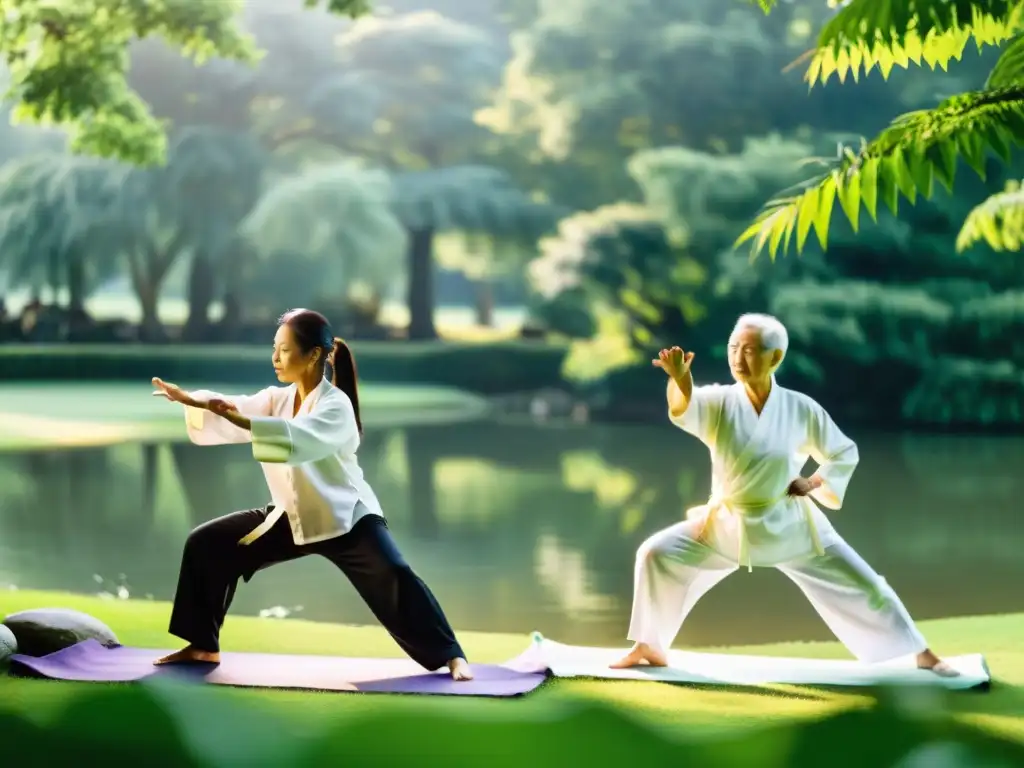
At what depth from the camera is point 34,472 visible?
486 inches

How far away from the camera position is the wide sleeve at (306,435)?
3.20 m

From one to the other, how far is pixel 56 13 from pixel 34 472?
240 inches

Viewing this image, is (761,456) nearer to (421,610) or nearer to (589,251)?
(421,610)

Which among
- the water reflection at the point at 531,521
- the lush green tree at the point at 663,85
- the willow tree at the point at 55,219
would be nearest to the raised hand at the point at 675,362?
the water reflection at the point at 531,521

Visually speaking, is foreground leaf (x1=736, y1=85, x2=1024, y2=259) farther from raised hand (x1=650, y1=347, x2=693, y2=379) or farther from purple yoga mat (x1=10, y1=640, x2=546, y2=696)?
purple yoga mat (x1=10, y1=640, x2=546, y2=696)

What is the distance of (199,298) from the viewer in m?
20.7

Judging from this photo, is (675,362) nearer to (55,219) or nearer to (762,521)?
(762,521)

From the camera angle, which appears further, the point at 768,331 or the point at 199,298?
the point at 199,298

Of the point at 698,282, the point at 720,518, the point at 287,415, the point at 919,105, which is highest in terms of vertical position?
the point at 919,105

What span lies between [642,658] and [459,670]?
49 cm

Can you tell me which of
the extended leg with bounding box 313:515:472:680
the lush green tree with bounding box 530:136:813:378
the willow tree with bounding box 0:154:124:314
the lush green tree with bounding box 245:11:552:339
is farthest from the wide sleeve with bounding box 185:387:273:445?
the willow tree with bounding box 0:154:124:314

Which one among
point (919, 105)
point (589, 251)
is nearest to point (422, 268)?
point (589, 251)

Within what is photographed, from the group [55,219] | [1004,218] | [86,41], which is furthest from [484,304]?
[1004,218]

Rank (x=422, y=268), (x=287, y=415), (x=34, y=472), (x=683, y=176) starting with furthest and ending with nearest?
(x=422, y=268), (x=683, y=176), (x=34, y=472), (x=287, y=415)
